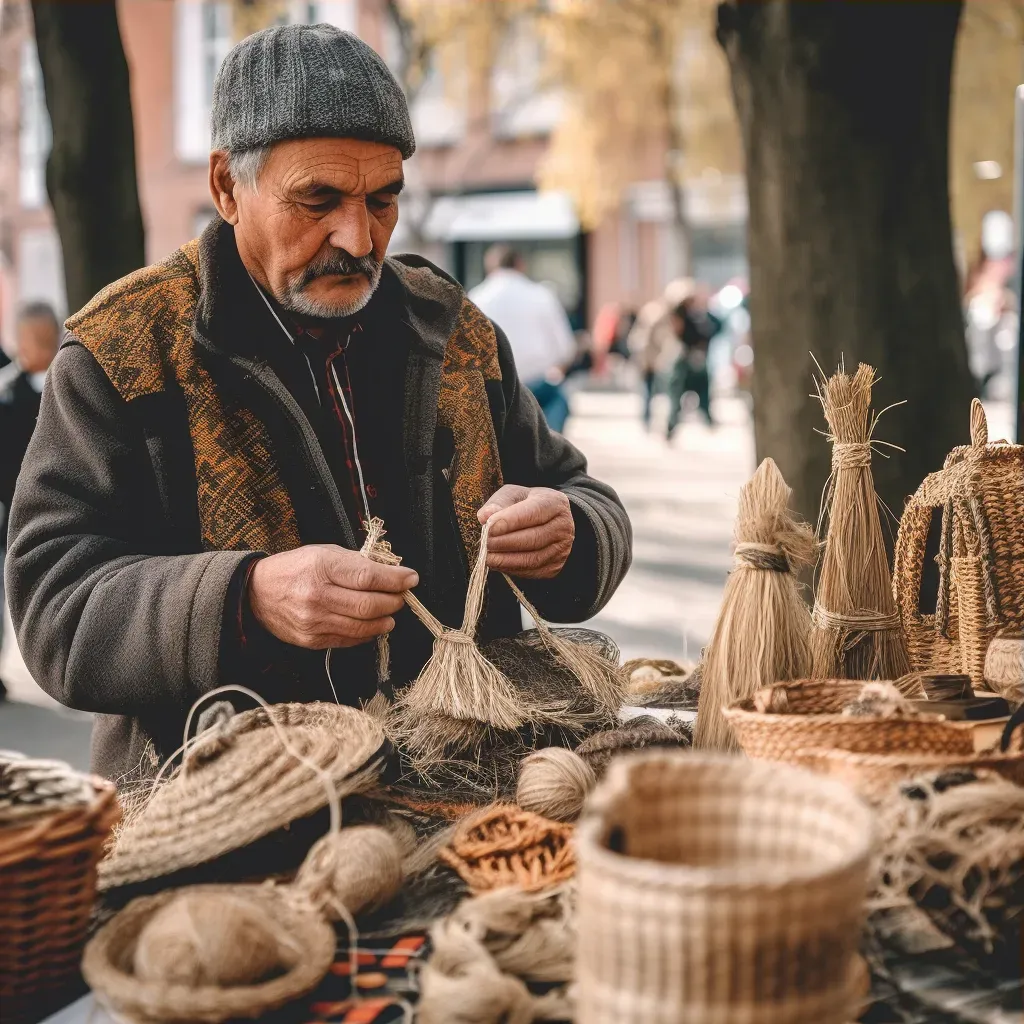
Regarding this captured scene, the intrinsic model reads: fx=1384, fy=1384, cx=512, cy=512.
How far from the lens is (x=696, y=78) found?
2150cm

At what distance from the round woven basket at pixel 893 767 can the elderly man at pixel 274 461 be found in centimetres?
61

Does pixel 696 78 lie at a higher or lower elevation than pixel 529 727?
higher

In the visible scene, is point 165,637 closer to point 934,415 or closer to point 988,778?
point 988,778

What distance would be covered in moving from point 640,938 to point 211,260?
4.85 feet

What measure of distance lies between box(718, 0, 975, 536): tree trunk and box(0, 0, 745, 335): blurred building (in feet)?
74.4

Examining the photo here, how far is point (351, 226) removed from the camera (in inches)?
83.4

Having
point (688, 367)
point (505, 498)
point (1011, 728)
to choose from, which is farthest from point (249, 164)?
point (688, 367)

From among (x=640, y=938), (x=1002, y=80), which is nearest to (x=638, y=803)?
(x=640, y=938)

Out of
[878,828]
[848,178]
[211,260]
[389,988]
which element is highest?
[848,178]

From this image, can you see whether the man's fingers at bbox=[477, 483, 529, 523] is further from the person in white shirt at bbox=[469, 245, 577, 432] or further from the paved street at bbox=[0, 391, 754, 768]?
the person in white shirt at bbox=[469, 245, 577, 432]

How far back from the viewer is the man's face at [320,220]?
82.1 inches

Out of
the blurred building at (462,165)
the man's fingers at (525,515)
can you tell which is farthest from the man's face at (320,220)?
the blurred building at (462,165)

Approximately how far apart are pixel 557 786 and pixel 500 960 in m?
0.39

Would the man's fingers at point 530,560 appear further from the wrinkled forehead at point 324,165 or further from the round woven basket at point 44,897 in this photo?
the round woven basket at point 44,897
